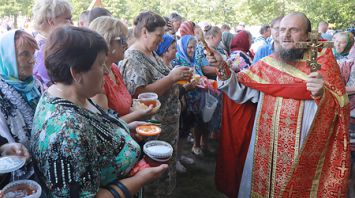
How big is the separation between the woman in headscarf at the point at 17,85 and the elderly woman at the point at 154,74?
960 mm

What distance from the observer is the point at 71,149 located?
48.8 inches

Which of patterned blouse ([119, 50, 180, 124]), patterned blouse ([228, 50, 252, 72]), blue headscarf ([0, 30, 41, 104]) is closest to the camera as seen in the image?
blue headscarf ([0, 30, 41, 104])

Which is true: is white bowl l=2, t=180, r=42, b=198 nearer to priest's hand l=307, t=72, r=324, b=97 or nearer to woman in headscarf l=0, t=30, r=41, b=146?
woman in headscarf l=0, t=30, r=41, b=146

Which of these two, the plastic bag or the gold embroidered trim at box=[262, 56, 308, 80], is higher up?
the gold embroidered trim at box=[262, 56, 308, 80]

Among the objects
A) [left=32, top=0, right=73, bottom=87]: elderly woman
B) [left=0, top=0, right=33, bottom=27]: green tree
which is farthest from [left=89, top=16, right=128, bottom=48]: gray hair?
[left=0, top=0, right=33, bottom=27]: green tree

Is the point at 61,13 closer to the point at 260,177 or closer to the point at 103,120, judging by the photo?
the point at 103,120

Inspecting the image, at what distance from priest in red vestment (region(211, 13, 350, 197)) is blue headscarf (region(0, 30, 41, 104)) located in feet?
5.46

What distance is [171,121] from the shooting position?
10.0 ft

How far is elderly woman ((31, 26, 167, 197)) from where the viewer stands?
125 centimetres

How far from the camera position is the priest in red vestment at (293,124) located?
2580mm

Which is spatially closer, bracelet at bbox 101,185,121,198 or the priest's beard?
bracelet at bbox 101,185,121,198

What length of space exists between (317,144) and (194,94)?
2.07 m

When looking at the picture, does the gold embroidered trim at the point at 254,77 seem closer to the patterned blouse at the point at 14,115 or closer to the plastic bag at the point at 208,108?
the plastic bag at the point at 208,108

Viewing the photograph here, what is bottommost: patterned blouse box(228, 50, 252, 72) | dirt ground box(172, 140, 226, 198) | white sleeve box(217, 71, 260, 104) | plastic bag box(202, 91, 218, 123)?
dirt ground box(172, 140, 226, 198)
